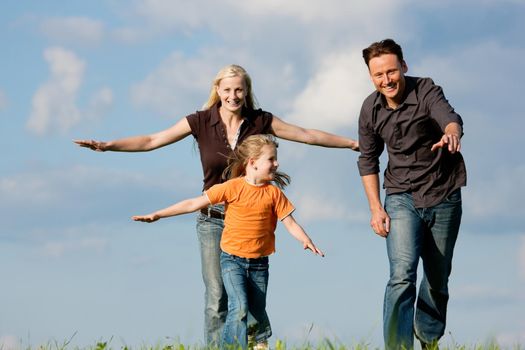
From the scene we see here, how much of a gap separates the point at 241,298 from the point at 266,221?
0.75 metres

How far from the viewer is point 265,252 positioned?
7.30 m

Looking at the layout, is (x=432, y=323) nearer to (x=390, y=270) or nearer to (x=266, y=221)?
(x=390, y=270)

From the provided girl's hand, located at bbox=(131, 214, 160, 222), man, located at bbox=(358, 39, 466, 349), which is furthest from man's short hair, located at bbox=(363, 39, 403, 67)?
girl's hand, located at bbox=(131, 214, 160, 222)

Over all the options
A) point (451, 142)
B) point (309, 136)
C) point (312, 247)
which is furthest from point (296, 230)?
point (451, 142)

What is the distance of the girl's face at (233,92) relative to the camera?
7.89 m

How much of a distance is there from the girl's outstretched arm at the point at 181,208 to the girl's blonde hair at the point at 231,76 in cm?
125

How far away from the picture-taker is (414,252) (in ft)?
24.0

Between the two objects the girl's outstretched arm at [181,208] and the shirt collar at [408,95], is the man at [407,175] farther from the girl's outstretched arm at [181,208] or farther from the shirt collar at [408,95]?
the girl's outstretched arm at [181,208]

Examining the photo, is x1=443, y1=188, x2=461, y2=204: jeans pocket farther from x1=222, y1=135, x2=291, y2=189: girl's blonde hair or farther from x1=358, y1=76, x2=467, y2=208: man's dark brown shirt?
x1=222, y1=135, x2=291, y2=189: girl's blonde hair

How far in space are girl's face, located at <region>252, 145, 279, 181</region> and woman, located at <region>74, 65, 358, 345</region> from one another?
600 millimetres

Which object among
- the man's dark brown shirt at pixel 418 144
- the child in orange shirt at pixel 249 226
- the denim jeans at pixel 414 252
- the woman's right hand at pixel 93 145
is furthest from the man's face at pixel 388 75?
the woman's right hand at pixel 93 145

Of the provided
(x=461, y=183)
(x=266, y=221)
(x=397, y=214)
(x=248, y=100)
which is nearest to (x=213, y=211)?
(x=266, y=221)

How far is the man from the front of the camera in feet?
23.9

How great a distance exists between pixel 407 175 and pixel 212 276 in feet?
Result: 7.12
